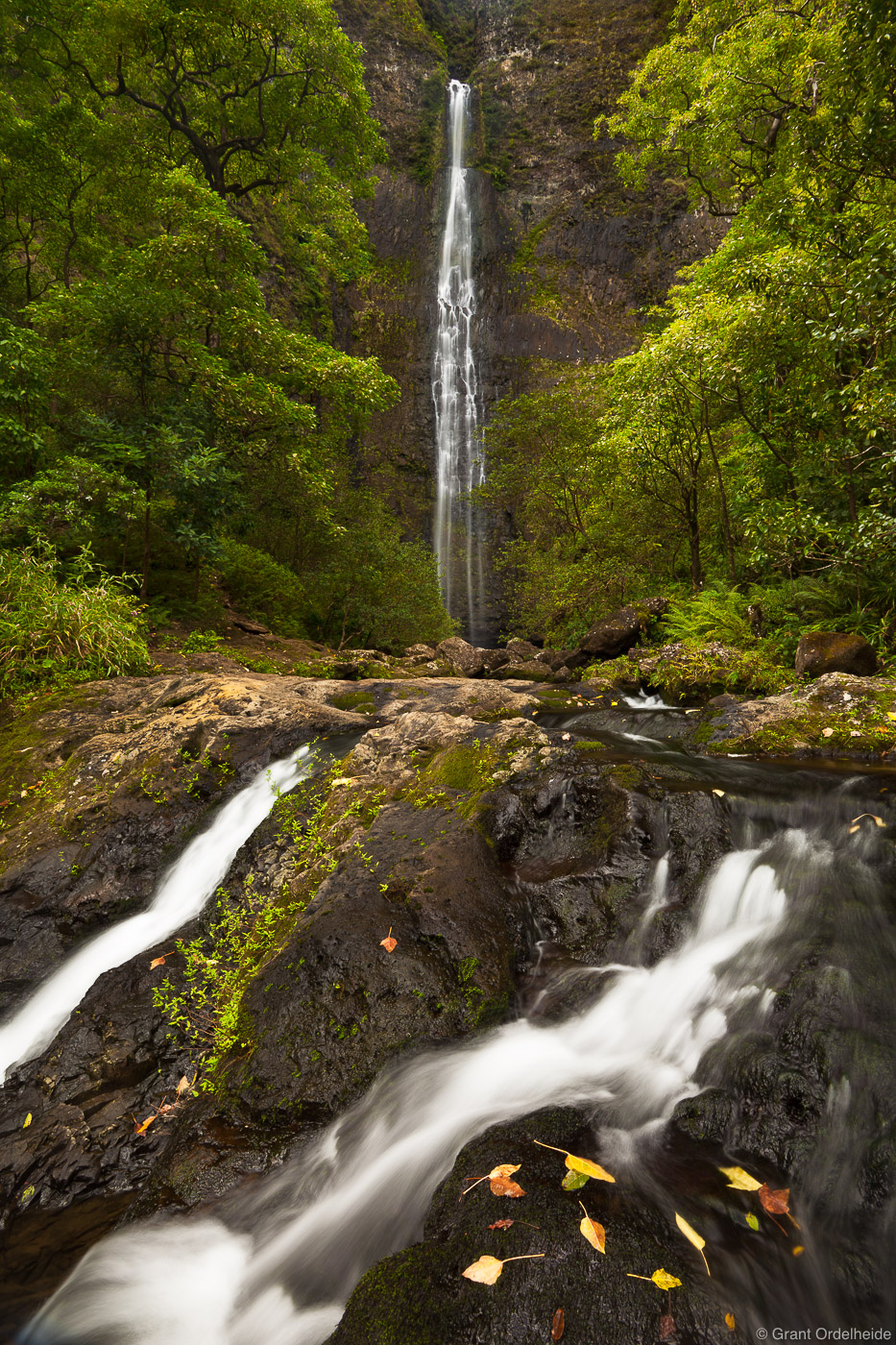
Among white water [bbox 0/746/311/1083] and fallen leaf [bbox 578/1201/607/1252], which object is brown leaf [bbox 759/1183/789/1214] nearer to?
fallen leaf [bbox 578/1201/607/1252]

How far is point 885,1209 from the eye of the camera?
1905mm

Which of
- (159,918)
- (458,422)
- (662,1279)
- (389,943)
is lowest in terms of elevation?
(662,1279)

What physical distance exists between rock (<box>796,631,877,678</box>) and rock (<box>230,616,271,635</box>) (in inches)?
375

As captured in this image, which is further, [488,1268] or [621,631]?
[621,631]

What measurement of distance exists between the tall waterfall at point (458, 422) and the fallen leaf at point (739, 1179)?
2695 cm

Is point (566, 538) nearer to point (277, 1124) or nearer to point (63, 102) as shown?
point (63, 102)

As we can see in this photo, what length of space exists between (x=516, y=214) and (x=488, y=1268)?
42391 millimetres

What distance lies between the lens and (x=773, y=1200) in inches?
78.4

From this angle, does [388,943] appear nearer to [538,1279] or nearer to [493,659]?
[538,1279]

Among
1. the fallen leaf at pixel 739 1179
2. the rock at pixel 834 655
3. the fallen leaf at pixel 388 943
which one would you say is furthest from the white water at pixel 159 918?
the rock at pixel 834 655

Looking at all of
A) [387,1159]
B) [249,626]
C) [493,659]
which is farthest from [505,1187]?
[493,659]

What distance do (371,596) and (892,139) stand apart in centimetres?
1168

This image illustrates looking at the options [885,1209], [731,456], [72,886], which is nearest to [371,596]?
[731,456]

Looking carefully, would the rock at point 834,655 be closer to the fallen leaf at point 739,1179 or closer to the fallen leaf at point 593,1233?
the fallen leaf at point 739,1179
